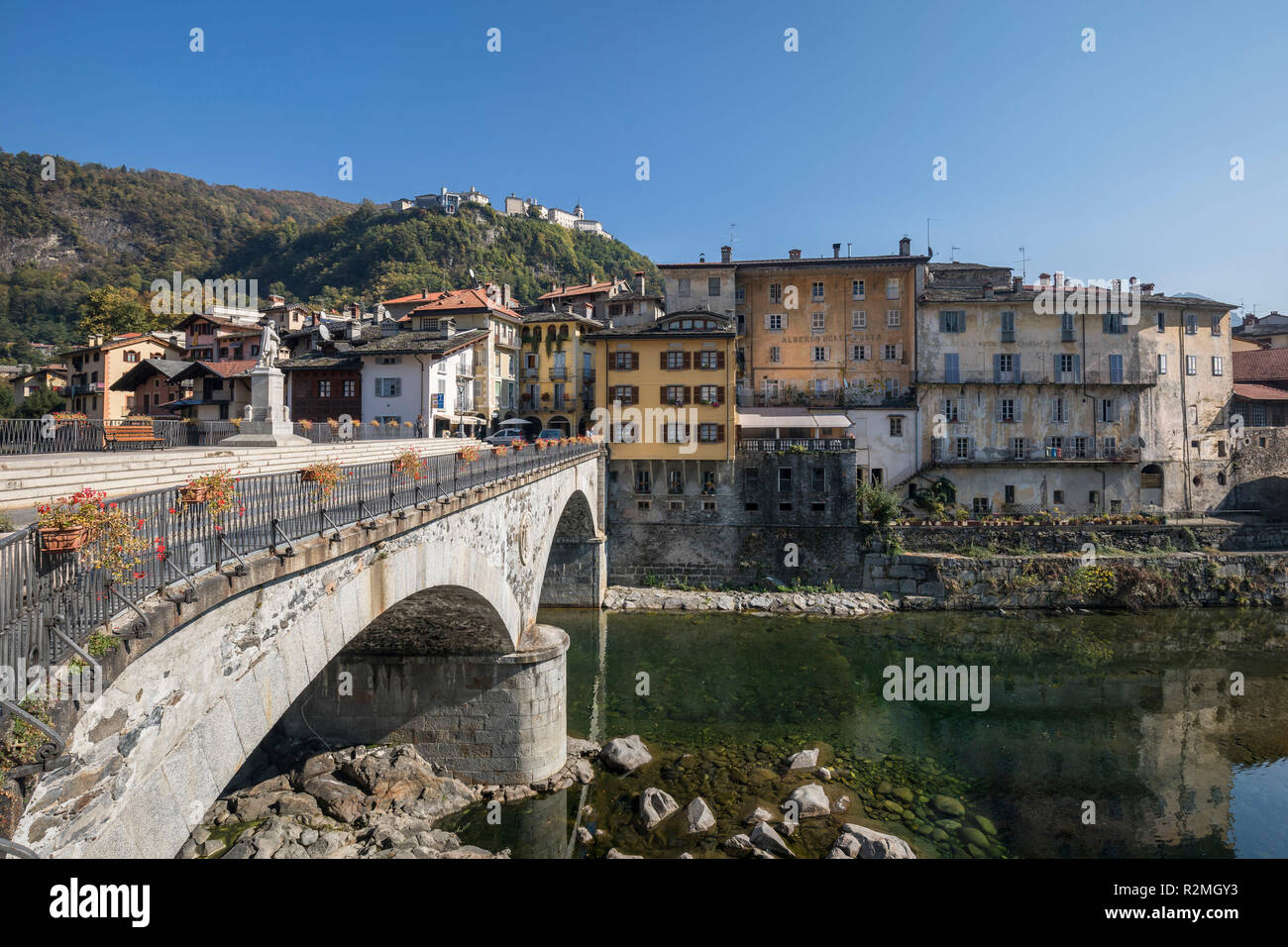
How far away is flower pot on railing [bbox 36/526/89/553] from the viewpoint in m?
5.26

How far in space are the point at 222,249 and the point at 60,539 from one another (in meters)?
135

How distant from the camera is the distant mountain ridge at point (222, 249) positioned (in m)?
88.6

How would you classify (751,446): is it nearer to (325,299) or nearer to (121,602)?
(121,602)

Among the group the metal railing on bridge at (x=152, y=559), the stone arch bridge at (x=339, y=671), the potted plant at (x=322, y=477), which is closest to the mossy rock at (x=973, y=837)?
the stone arch bridge at (x=339, y=671)

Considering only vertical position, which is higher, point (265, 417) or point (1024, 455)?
point (265, 417)

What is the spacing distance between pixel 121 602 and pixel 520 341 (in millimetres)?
51478

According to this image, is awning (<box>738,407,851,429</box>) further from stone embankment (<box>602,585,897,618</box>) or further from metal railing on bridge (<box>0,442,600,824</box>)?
metal railing on bridge (<box>0,442,600,824</box>)

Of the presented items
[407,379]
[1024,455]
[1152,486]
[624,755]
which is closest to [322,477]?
[624,755]

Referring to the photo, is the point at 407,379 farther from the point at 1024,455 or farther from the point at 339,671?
the point at 1024,455

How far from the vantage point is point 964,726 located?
24.0 metres

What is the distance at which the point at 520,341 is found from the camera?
5559 cm

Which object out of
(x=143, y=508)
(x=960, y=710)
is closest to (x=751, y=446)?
(x=960, y=710)

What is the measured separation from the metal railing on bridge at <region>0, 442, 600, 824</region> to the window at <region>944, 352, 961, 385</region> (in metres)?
43.6

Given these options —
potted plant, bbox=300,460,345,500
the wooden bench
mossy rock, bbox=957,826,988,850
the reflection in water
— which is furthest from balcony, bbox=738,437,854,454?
potted plant, bbox=300,460,345,500
